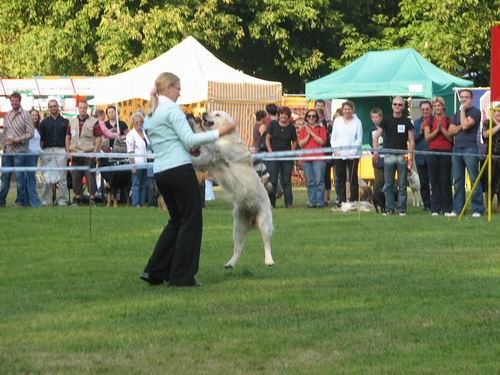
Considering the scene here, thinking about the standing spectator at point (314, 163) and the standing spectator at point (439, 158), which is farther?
the standing spectator at point (314, 163)

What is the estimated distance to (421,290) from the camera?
1057cm

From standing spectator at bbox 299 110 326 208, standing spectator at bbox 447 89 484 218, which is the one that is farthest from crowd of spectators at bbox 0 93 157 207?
standing spectator at bbox 447 89 484 218

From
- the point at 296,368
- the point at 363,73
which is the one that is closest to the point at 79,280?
the point at 296,368

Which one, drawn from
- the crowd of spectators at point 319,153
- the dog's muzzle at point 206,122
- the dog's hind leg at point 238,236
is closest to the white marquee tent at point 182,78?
the crowd of spectators at point 319,153

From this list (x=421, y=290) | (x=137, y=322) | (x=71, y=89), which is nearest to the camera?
(x=137, y=322)

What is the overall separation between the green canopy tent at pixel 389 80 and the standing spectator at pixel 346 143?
6.44 metres

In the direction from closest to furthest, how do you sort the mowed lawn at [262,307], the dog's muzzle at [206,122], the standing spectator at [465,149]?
the mowed lawn at [262,307] → the dog's muzzle at [206,122] → the standing spectator at [465,149]

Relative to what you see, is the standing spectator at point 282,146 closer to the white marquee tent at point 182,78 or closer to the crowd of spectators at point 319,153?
the crowd of spectators at point 319,153

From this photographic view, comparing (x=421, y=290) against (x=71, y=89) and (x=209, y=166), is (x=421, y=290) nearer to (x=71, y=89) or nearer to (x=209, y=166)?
(x=209, y=166)

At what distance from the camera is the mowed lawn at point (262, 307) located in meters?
7.53

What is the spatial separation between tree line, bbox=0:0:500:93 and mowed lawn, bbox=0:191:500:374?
24.3 m

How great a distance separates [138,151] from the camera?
76.4 ft

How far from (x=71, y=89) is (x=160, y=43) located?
6.87 m

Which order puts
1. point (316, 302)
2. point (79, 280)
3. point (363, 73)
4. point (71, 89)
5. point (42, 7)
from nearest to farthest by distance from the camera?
point (316, 302) < point (79, 280) < point (363, 73) < point (71, 89) < point (42, 7)
